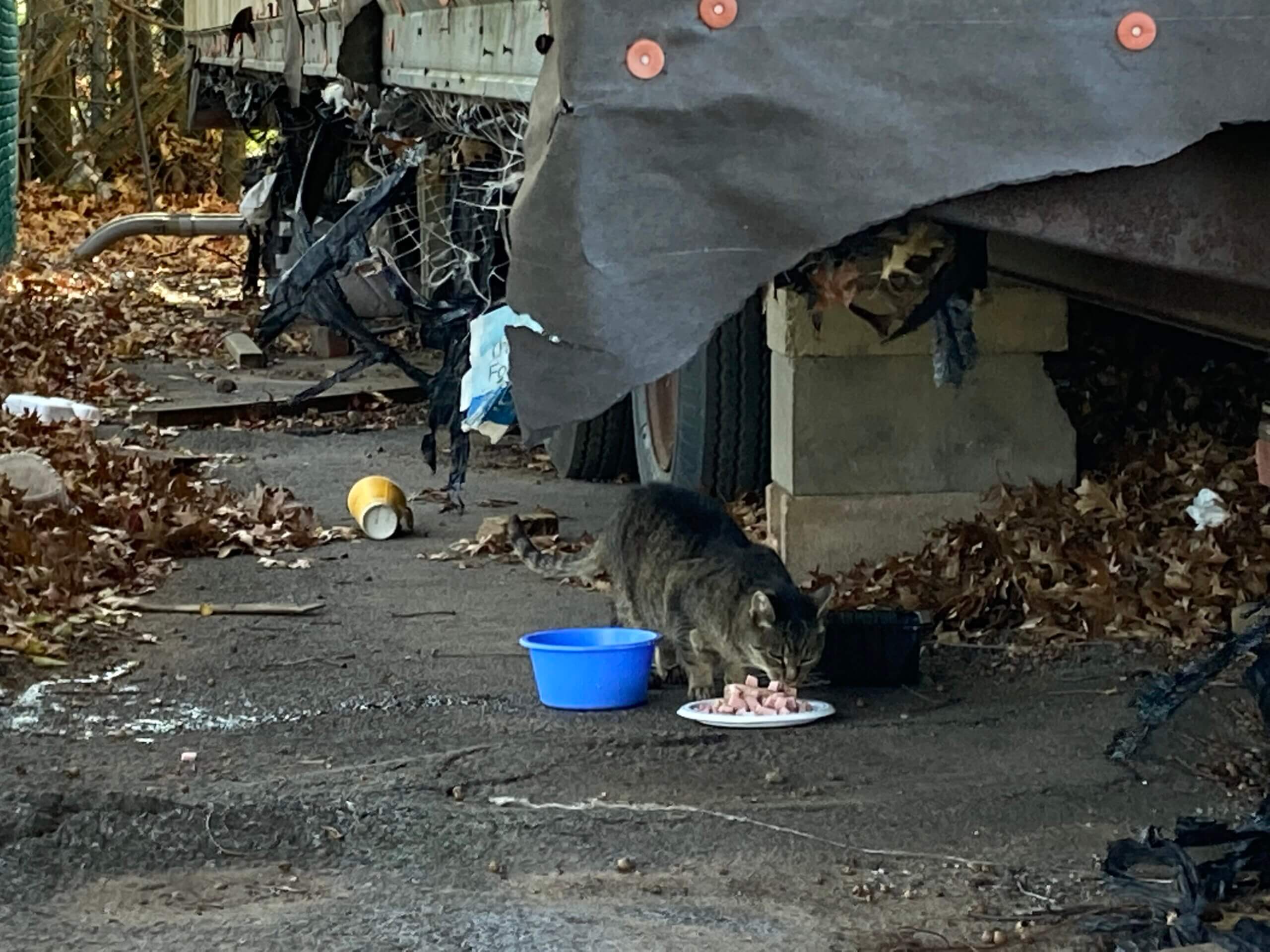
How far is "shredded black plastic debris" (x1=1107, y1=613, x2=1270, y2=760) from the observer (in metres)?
4.54

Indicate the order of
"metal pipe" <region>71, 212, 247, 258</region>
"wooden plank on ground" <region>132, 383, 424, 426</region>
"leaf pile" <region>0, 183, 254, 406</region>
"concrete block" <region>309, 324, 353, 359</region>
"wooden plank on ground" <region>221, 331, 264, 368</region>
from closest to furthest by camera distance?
1. "wooden plank on ground" <region>132, 383, 424, 426</region>
2. "leaf pile" <region>0, 183, 254, 406</region>
3. "wooden plank on ground" <region>221, 331, 264, 368</region>
4. "concrete block" <region>309, 324, 353, 359</region>
5. "metal pipe" <region>71, 212, 247, 258</region>

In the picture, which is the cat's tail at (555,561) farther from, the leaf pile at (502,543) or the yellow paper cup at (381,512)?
the yellow paper cup at (381,512)

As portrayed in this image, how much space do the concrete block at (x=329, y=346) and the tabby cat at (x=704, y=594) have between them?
7.85 meters

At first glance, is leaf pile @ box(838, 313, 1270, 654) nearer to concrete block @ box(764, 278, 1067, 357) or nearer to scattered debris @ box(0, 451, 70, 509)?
concrete block @ box(764, 278, 1067, 357)

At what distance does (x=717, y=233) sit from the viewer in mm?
3143

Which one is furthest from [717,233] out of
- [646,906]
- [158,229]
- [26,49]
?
[26,49]

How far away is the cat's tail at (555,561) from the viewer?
7.32m

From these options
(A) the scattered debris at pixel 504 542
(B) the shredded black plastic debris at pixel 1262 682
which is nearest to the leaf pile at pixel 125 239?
(A) the scattered debris at pixel 504 542

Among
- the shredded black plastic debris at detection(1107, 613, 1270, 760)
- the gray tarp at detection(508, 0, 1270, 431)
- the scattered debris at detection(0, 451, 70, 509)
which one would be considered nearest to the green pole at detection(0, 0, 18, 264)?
the scattered debris at detection(0, 451, 70, 509)

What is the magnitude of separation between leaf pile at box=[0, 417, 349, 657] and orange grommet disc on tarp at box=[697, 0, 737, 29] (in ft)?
13.9

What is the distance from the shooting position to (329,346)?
47.9 ft

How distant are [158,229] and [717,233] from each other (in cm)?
1555

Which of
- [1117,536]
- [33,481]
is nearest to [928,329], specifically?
[1117,536]

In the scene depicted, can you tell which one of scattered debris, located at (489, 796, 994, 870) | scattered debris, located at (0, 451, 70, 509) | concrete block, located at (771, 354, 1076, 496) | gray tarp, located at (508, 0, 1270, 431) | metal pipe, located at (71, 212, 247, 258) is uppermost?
metal pipe, located at (71, 212, 247, 258)
